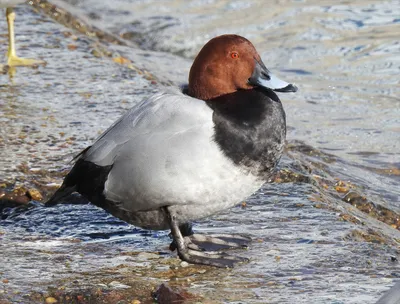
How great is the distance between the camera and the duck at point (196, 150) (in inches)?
154

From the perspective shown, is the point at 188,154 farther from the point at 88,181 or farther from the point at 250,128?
the point at 88,181

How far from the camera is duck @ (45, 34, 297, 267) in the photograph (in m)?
3.92

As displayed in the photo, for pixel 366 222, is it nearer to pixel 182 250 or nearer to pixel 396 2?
pixel 182 250

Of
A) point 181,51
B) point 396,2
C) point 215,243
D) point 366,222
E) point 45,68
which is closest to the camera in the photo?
point 215,243

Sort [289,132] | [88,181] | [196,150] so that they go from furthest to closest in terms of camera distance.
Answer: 1. [289,132]
2. [88,181]
3. [196,150]

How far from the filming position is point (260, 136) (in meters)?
3.99

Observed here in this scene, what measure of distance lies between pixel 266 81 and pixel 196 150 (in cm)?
54

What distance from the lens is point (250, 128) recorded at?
397 cm

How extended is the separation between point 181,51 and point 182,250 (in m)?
6.21

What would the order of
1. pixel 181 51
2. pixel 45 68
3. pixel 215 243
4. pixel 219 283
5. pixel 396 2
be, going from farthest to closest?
pixel 396 2
pixel 181 51
pixel 45 68
pixel 215 243
pixel 219 283

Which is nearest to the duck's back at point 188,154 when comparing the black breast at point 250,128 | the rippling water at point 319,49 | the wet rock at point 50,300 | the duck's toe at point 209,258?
the black breast at point 250,128

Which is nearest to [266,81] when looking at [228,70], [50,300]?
[228,70]

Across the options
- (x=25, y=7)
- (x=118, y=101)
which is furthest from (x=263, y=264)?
(x=25, y=7)

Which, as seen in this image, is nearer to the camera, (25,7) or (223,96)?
(223,96)
